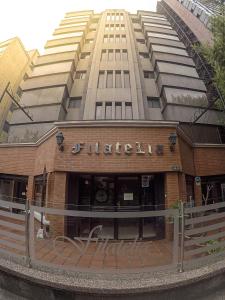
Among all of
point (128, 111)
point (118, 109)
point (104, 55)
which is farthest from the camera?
point (104, 55)

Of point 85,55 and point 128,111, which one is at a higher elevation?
point 85,55

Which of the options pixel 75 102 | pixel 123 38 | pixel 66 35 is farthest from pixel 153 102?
pixel 66 35

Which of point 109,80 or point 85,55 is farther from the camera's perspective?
point 85,55

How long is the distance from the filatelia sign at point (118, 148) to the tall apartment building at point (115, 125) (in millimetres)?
36

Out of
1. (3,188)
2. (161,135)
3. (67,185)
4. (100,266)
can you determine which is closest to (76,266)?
(100,266)

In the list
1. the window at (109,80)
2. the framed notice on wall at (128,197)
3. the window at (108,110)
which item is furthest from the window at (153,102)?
the framed notice on wall at (128,197)

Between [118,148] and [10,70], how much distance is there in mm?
24007

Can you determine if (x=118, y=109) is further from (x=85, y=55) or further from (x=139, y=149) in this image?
(x=139, y=149)

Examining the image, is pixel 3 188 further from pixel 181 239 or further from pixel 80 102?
pixel 181 239

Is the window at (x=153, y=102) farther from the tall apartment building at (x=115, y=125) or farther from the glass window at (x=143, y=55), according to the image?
the glass window at (x=143, y=55)

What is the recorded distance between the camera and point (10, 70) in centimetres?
2728

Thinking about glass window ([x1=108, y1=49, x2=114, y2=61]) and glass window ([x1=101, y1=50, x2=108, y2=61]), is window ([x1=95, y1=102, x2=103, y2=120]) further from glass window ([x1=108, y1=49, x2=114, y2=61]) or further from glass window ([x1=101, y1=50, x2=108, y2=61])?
glass window ([x1=108, y1=49, x2=114, y2=61])

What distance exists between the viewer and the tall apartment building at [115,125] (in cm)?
856

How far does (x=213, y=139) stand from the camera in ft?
58.1
